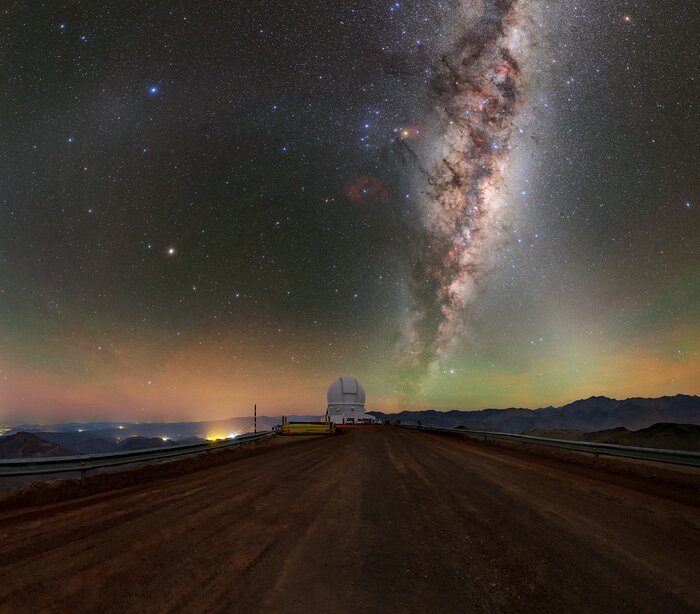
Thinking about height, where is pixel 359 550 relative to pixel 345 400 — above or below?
above

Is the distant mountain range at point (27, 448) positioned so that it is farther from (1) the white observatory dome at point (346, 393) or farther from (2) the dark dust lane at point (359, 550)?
(2) the dark dust lane at point (359, 550)

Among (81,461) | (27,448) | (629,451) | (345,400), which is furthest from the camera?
(27,448)

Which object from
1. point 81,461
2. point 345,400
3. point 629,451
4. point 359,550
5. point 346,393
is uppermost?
point 81,461

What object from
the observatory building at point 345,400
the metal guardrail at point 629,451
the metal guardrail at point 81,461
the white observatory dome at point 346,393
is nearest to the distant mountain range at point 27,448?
the observatory building at point 345,400

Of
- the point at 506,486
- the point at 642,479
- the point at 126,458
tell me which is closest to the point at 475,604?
the point at 506,486

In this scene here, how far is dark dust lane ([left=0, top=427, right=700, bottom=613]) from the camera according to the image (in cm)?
320

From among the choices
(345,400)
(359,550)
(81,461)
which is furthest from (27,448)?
(359,550)

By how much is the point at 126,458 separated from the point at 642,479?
13.3 metres

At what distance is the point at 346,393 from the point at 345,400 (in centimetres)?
133

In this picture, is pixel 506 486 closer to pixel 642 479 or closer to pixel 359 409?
pixel 642 479

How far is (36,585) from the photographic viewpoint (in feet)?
11.4

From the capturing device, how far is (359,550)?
430 centimetres

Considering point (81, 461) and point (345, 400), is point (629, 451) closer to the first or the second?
point (81, 461)

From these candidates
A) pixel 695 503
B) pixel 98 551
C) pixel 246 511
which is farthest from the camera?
pixel 695 503
